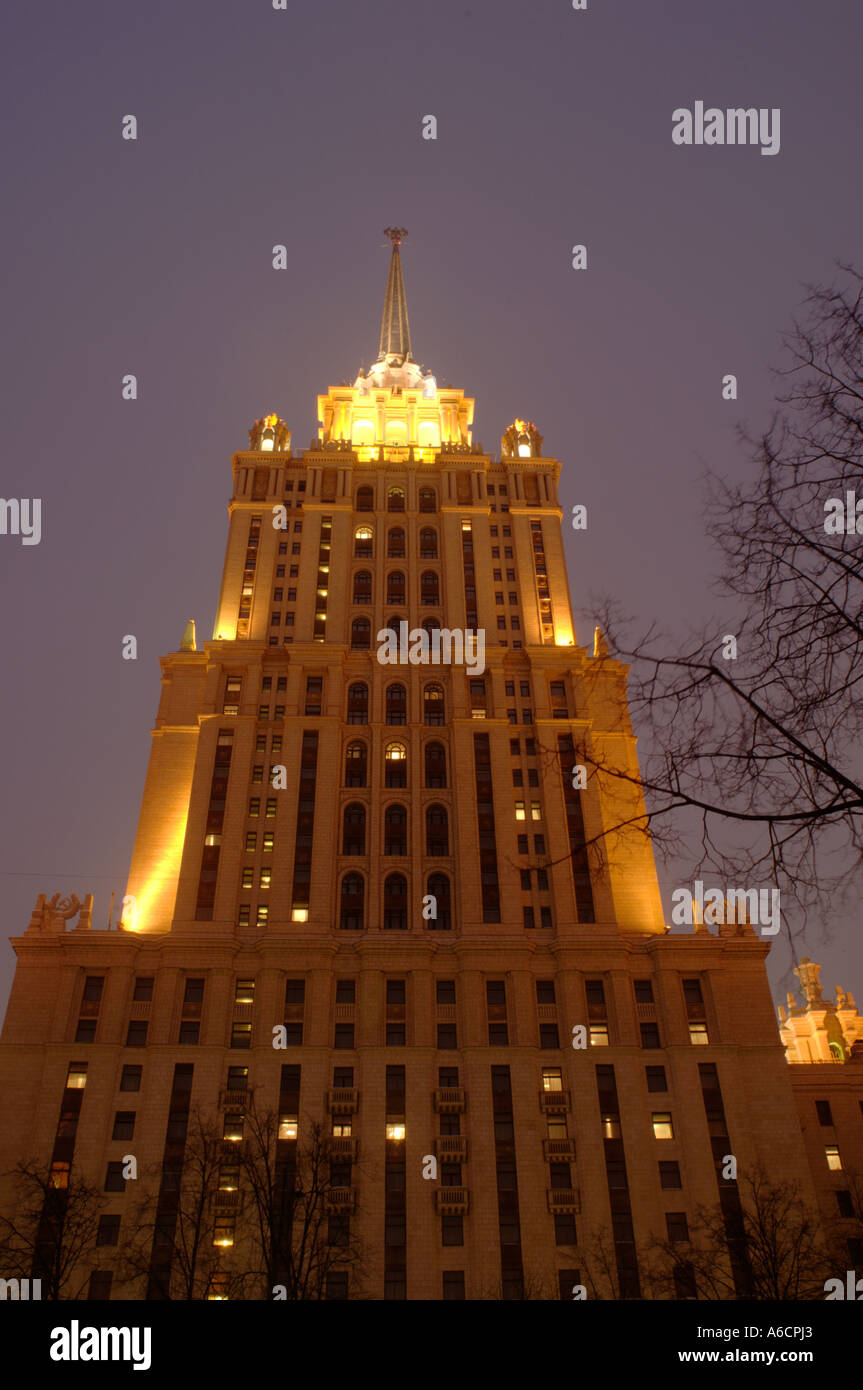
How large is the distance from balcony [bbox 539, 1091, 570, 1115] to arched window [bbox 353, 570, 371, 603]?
4803 centimetres

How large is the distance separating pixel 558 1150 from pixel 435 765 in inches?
1250

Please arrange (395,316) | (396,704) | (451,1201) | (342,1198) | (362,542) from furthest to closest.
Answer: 1. (395,316)
2. (362,542)
3. (396,704)
4. (451,1201)
5. (342,1198)

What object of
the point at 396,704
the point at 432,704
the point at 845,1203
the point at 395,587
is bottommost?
the point at 845,1203

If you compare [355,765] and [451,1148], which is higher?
[355,765]

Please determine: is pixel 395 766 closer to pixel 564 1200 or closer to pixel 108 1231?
pixel 564 1200

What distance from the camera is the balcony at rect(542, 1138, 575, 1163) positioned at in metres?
62.0

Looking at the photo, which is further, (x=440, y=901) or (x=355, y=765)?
(x=355, y=765)

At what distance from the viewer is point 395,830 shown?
3125 inches

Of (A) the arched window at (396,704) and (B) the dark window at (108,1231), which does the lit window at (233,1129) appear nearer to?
(B) the dark window at (108,1231)

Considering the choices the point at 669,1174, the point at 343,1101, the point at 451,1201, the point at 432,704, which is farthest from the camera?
the point at 432,704

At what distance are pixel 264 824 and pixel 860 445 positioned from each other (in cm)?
7117

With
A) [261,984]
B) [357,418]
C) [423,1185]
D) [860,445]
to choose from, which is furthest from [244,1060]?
[357,418]

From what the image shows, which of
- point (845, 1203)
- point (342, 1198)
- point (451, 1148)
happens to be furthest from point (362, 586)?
point (845, 1203)

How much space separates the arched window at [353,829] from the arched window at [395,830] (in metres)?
1.88
